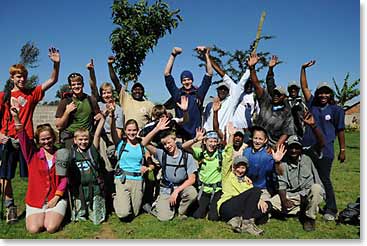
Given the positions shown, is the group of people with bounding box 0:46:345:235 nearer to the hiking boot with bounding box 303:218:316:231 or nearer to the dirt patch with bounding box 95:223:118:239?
the hiking boot with bounding box 303:218:316:231

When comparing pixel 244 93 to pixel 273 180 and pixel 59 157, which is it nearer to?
pixel 273 180

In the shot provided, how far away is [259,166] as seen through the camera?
5.55 metres

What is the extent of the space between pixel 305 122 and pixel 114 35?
3571mm

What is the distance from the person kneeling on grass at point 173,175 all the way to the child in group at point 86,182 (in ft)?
2.38

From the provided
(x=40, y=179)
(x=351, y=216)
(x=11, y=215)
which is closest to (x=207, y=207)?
(x=351, y=216)

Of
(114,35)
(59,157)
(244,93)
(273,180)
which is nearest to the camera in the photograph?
(59,157)

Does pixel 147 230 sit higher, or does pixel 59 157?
pixel 59 157

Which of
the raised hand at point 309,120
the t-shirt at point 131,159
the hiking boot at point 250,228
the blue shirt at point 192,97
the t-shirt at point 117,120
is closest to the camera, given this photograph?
the hiking boot at point 250,228

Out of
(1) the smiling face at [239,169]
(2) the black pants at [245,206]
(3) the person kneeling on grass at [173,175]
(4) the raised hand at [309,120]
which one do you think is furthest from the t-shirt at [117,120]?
(4) the raised hand at [309,120]

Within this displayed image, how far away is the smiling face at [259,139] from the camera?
5.55 meters

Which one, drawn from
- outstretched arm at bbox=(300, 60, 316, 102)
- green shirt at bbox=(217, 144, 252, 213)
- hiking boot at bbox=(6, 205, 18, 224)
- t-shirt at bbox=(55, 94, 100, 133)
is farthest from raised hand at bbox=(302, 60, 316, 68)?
hiking boot at bbox=(6, 205, 18, 224)

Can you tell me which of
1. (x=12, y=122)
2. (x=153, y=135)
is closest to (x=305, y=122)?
(x=153, y=135)

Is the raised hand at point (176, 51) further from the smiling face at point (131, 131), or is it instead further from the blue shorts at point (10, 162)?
the blue shorts at point (10, 162)

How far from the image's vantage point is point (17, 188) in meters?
7.21
